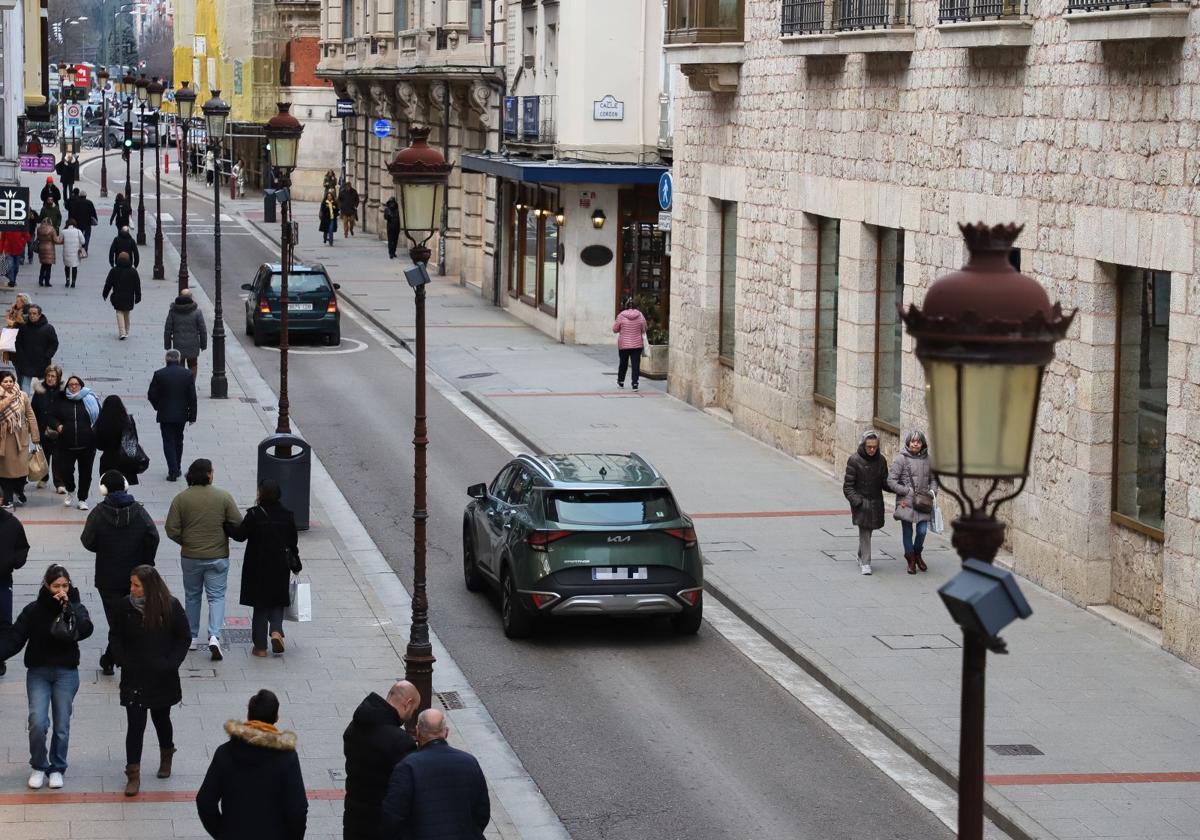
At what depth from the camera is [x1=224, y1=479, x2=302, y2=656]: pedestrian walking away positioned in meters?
16.7

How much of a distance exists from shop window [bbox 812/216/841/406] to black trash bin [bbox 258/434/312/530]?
8.39 meters

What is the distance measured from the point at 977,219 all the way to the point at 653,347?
15381 millimetres

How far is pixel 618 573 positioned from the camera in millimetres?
17656

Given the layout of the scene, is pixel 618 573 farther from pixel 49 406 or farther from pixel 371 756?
pixel 49 406

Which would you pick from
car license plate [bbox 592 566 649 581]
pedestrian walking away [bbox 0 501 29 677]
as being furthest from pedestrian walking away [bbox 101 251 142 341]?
pedestrian walking away [bbox 0 501 29 677]

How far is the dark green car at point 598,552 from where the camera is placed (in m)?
17.6

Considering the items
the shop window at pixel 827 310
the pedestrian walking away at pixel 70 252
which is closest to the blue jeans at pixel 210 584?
the shop window at pixel 827 310

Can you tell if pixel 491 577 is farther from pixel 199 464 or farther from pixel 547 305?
pixel 547 305

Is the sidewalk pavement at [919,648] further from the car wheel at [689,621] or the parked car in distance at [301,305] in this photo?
the parked car in distance at [301,305]

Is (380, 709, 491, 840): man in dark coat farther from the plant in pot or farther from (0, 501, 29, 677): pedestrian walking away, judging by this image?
the plant in pot

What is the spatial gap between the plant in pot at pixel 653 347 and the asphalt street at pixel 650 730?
39.4ft

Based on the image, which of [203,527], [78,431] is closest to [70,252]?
[78,431]

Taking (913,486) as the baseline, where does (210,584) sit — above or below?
below

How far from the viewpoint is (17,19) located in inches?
1662
